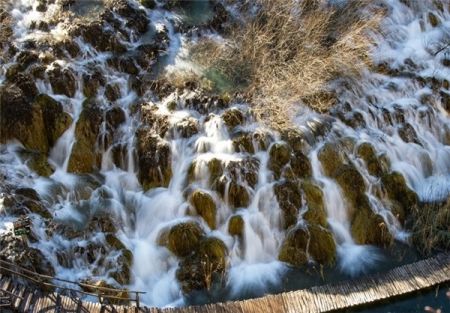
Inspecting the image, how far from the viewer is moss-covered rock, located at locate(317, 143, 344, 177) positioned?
13.3m

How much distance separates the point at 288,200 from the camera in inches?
496

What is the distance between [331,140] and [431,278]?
4.07 meters

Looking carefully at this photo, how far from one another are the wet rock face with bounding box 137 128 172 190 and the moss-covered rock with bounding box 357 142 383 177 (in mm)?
4670

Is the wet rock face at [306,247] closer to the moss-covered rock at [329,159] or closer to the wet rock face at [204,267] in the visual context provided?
the wet rock face at [204,267]

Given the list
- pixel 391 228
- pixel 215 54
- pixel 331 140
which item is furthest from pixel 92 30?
pixel 391 228

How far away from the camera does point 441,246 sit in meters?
12.1

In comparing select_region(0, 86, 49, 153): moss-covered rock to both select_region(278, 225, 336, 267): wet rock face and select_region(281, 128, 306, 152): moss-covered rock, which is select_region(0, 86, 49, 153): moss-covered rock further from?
select_region(278, 225, 336, 267): wet rock face

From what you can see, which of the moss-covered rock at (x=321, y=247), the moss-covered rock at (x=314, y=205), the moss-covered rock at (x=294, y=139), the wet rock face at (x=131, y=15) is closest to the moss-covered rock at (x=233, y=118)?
the moss-covered rock at (x=294, y=139)

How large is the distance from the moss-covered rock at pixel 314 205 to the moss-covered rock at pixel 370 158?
1.55 meters

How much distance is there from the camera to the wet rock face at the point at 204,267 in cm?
1155

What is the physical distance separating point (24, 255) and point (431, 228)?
8450 millimetres

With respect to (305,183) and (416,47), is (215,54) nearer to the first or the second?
(305,183)

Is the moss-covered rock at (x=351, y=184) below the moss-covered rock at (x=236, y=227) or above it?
above

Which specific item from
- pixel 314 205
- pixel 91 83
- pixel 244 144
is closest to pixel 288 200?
pixel 314 205
